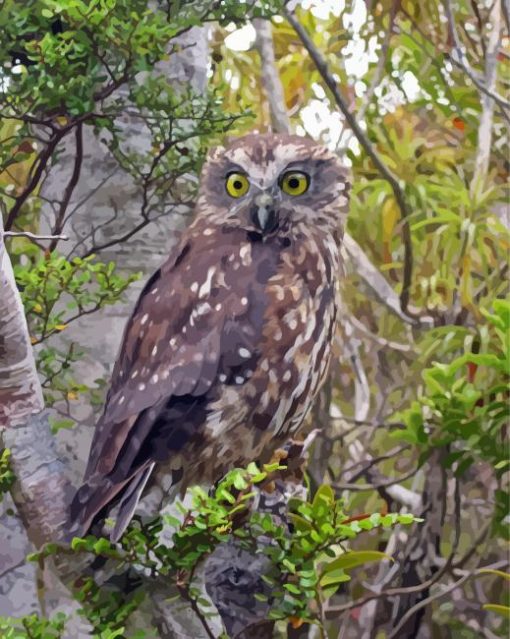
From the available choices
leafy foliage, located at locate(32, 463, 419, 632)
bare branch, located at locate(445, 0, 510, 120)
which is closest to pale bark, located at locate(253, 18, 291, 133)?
bare branch, located at locate(445, 0, 510, 120)

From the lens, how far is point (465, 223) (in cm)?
162

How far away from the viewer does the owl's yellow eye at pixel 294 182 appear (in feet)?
4.02

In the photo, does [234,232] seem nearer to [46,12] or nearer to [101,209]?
[101,209]

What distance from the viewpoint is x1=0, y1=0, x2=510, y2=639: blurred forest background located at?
115 cm

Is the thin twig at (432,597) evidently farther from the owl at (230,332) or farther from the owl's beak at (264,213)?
the owl's beak at (264,213)

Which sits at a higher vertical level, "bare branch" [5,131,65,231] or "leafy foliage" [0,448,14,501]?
"bare branch" [5,131,65,231]

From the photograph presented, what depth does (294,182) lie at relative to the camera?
1.24 m

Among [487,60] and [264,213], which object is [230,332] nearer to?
[264,213]

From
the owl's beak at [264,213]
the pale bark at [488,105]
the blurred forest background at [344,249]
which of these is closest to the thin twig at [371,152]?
the blurred forest background at [344,249]

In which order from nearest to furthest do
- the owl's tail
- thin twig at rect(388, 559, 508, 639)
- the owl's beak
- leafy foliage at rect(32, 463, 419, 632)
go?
leafy foliage at rect(32, 463, 419, 632) < the owl's tail < the owl's beak < thin twig at rect(388, 559, 508, 639)

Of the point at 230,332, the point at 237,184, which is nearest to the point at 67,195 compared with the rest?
the point at 237,184

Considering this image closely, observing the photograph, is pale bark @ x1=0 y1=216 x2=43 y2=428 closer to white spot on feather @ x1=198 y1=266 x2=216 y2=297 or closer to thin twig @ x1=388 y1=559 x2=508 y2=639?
white spot on feather @ x1=198 y1=266 x2=216 y2=297

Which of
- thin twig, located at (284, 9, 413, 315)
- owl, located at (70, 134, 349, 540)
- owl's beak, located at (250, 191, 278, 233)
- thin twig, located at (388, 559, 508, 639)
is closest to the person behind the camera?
owl, located at (70, 134, 349, 540)

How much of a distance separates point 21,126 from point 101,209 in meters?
0.16
